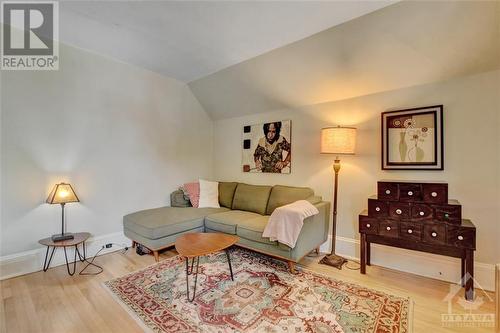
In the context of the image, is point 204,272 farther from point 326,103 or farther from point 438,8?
point 438,8

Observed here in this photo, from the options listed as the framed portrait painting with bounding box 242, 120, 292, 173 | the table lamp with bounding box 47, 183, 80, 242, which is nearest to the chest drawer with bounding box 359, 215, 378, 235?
the framed portrait painting with bounding box 242, 120, 292, 173

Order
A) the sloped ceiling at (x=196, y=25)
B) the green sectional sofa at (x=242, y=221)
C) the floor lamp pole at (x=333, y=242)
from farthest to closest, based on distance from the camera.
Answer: the floor lamp pole at (x=333, y=242) < the green sectional sofa at (x=242, y=221) < the sloped ceiling at (x=196, y=25)

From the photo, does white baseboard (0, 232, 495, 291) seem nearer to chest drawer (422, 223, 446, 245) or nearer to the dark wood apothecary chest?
the dark wood apothecary chest

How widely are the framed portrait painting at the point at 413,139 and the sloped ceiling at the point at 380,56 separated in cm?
32

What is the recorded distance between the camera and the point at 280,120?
3.59 m

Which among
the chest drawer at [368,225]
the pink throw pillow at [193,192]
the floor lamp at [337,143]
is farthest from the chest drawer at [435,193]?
the pink throw pillow at [193,192]

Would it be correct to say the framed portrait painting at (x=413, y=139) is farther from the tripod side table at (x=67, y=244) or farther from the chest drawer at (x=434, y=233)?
the tripod side table at (x=67, y=244)

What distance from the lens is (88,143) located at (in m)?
2.95

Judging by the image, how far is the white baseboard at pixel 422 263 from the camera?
217 centimetres

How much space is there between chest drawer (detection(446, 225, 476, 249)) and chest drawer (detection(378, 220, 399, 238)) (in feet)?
1.25

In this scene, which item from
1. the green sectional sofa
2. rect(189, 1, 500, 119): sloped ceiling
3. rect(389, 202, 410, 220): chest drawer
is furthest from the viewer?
the green sectional sofa

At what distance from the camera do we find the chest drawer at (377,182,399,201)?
7.46ft

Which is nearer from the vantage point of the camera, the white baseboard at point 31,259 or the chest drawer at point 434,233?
the chest drawer at point 434,233

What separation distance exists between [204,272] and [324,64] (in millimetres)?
2638
